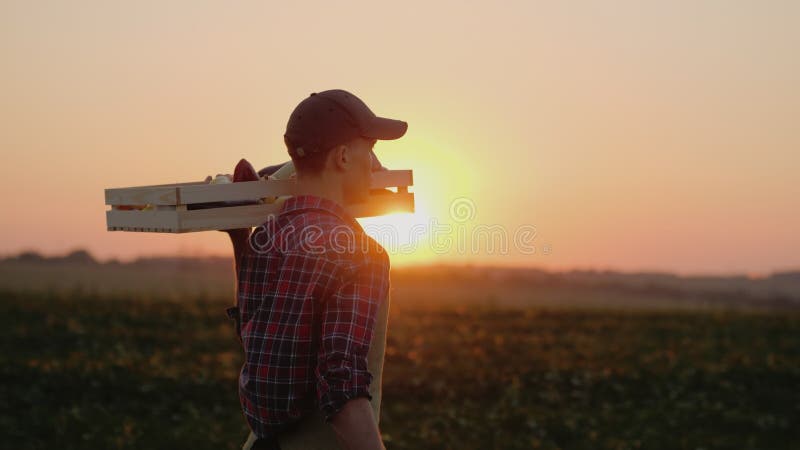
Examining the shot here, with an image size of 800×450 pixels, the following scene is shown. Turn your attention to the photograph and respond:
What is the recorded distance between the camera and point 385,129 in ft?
11.5

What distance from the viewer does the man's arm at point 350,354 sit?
9.98 feet

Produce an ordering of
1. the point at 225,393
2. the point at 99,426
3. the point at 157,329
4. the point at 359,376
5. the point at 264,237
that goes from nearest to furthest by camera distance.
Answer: the point at 359,376 → the point at 264,237 → the point at 99,426 → the point at 225,393 → the point at 157,329

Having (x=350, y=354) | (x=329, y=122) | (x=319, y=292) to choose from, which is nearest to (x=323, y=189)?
(x=329, y=122)

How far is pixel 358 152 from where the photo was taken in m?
3.46

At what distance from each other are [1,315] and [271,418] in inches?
508

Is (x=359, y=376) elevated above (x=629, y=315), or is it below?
above

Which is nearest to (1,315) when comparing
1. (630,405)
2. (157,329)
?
(157,329)

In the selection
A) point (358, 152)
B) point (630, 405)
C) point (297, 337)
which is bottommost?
point (630, 405)

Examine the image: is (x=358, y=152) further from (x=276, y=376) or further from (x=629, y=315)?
(x=629, y=315)

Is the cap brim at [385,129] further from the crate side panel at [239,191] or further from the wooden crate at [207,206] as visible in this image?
the crate side panel at [239,191]

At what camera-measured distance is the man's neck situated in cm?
342

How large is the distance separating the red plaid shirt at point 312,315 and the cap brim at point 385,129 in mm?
323

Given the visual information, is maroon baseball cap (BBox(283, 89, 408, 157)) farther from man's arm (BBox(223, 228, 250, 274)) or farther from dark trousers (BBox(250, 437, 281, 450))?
dark trousers (BBox(250, 437, 281, 450))

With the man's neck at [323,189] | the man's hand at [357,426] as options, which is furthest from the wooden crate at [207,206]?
the man's hand at [357,426]
